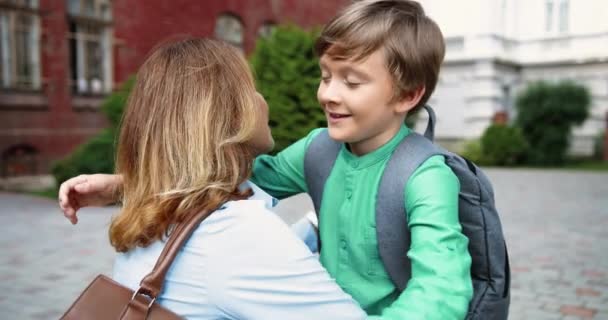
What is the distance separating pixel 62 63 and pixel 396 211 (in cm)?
1249

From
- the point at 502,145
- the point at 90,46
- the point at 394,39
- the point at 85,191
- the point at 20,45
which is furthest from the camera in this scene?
the point at 502,145

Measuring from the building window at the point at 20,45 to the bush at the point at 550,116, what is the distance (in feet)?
44.2

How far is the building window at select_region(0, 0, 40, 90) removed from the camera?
11.5 meters

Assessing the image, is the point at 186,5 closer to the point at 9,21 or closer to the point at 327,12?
the point at 9,21

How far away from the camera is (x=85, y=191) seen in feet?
5.30

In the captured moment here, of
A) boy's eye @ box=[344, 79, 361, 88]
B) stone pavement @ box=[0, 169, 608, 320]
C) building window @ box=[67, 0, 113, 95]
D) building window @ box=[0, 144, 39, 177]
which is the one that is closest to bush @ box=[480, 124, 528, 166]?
stone pavement @ box=[0, 169, 608, 320]

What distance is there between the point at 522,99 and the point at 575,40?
193 inches

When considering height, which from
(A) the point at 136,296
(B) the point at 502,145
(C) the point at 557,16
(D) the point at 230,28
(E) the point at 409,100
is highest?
(C) the point at 557,16

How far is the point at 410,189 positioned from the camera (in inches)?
51.2

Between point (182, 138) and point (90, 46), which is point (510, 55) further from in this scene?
point (182, 138)

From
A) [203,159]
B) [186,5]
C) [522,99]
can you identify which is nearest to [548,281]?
[203,159]

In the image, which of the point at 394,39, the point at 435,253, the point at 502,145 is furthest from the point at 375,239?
the point at 502,145

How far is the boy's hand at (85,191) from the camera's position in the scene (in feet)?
5.22

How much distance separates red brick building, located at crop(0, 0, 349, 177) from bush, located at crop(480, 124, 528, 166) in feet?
25.2
